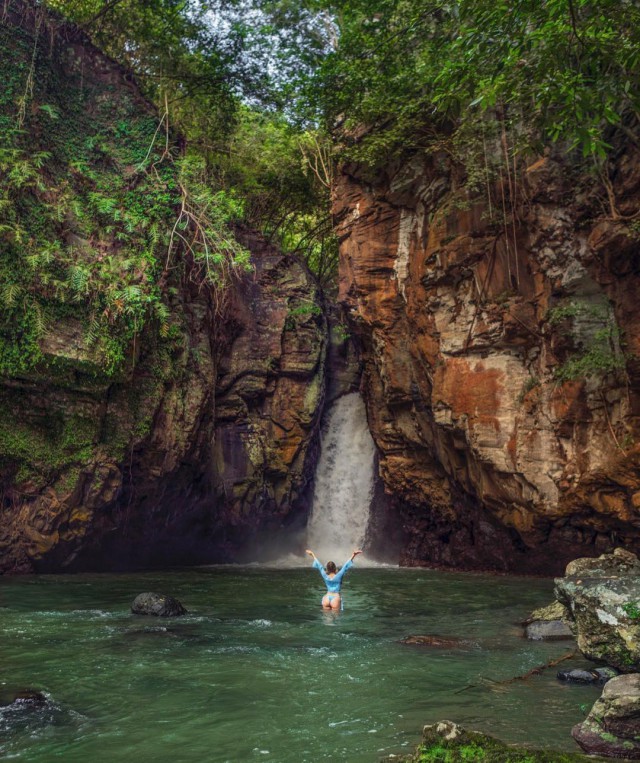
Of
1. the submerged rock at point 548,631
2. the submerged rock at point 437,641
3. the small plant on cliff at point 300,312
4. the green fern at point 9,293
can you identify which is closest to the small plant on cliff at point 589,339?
the submerged rock at point 548,631

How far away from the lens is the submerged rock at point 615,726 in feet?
15.1

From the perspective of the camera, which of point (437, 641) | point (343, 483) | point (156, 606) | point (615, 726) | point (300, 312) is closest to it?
point (615, 726)

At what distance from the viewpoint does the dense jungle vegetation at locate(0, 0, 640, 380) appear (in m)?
12.2

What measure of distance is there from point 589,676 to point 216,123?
63.1 ft

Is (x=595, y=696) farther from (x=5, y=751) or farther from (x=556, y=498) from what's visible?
(x=556, y=498)

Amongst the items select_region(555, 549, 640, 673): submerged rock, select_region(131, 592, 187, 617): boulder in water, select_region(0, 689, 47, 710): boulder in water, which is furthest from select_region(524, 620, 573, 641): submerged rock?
select_region(0, 689, 47, 710): boulder in water

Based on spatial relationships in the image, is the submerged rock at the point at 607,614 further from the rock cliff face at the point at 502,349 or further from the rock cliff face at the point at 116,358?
the rock cliff face at the point at 116,358

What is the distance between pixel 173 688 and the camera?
259 inches

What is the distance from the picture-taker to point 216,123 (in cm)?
2123

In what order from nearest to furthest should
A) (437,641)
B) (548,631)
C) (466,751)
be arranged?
1. (466,751)
2. (437,641)
3. (548,631)

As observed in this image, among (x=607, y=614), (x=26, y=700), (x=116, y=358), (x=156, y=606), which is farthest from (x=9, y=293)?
(x=607, y=614)

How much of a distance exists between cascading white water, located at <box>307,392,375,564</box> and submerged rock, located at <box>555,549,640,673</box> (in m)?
13.9

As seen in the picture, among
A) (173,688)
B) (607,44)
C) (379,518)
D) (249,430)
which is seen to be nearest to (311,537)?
(379,518)

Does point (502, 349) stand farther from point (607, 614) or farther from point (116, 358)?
point (607, 614)
